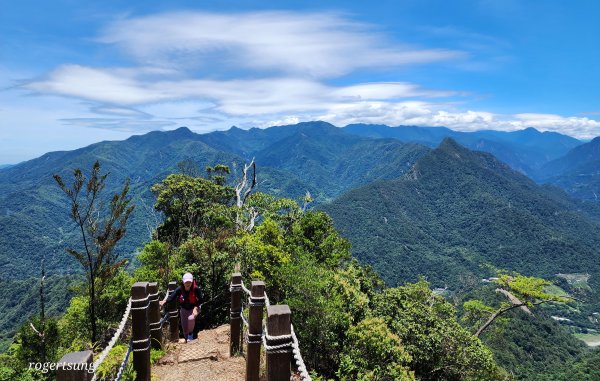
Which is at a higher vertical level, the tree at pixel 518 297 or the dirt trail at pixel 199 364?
the dirt trail at pixel 199 364

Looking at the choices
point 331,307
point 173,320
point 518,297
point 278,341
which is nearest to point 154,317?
point 173,320

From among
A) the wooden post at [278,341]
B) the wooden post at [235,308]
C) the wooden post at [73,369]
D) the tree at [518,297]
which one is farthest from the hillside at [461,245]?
the wooden post at [73,369]

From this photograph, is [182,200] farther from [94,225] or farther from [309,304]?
[309,304]

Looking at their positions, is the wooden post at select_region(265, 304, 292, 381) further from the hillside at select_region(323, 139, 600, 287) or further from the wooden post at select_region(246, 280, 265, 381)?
the hillside at select_region(323, 139, 600, 287)

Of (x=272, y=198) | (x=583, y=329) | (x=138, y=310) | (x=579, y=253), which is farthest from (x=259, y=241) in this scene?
(x=579, y=253)

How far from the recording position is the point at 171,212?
2625cm

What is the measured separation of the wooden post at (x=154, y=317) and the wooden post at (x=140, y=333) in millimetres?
787

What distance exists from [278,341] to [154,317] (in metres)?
3.95

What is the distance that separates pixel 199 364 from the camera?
708 cm

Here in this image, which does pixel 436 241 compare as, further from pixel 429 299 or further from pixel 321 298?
pixel 321 298

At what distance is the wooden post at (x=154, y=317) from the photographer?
6.11 m

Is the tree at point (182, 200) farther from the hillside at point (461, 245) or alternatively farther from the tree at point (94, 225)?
the hillside at point (461, 245)

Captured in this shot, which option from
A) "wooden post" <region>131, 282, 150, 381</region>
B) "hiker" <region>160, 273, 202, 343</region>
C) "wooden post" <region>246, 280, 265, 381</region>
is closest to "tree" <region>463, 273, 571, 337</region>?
"hiker" <region>160, 273, 202, 343</region>

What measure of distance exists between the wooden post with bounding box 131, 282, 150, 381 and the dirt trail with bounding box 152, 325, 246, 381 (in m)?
1.65
